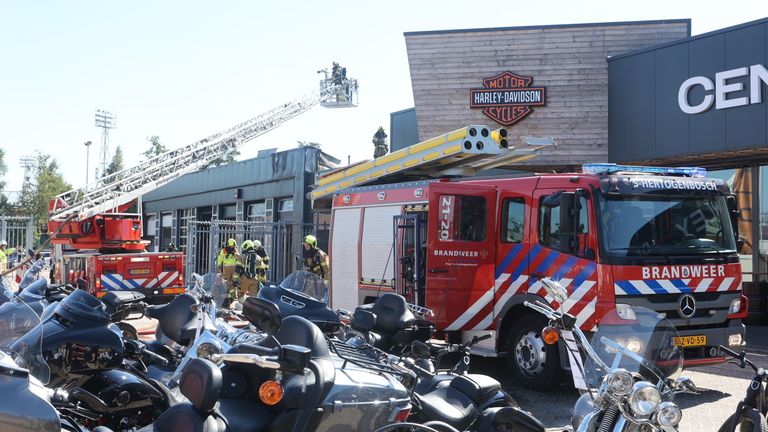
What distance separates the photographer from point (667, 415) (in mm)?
3340

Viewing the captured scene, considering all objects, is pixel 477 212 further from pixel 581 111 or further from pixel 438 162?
pixel 581 111

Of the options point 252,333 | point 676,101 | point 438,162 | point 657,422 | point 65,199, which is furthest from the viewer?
point 65,199

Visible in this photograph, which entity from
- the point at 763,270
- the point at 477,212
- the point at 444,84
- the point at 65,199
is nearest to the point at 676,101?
the point at 763,270

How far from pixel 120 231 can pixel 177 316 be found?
1297 centimetres

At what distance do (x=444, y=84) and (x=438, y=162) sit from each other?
5.77m

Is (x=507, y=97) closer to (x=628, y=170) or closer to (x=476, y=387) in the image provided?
(x=628, y=170)

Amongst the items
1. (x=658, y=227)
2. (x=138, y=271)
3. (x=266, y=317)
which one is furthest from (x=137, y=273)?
(x=266, y=317)

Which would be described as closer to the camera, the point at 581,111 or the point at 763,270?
the point at 763,270

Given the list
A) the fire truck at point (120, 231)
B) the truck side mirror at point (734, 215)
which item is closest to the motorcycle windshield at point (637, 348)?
the truck side mirror at point (734, 215)

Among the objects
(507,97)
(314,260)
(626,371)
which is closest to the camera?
(626,371)

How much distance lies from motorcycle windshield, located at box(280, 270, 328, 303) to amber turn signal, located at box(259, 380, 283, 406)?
3269 mm

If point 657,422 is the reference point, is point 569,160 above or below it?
above

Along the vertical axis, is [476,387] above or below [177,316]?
below

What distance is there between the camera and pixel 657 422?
3379 millimetres
